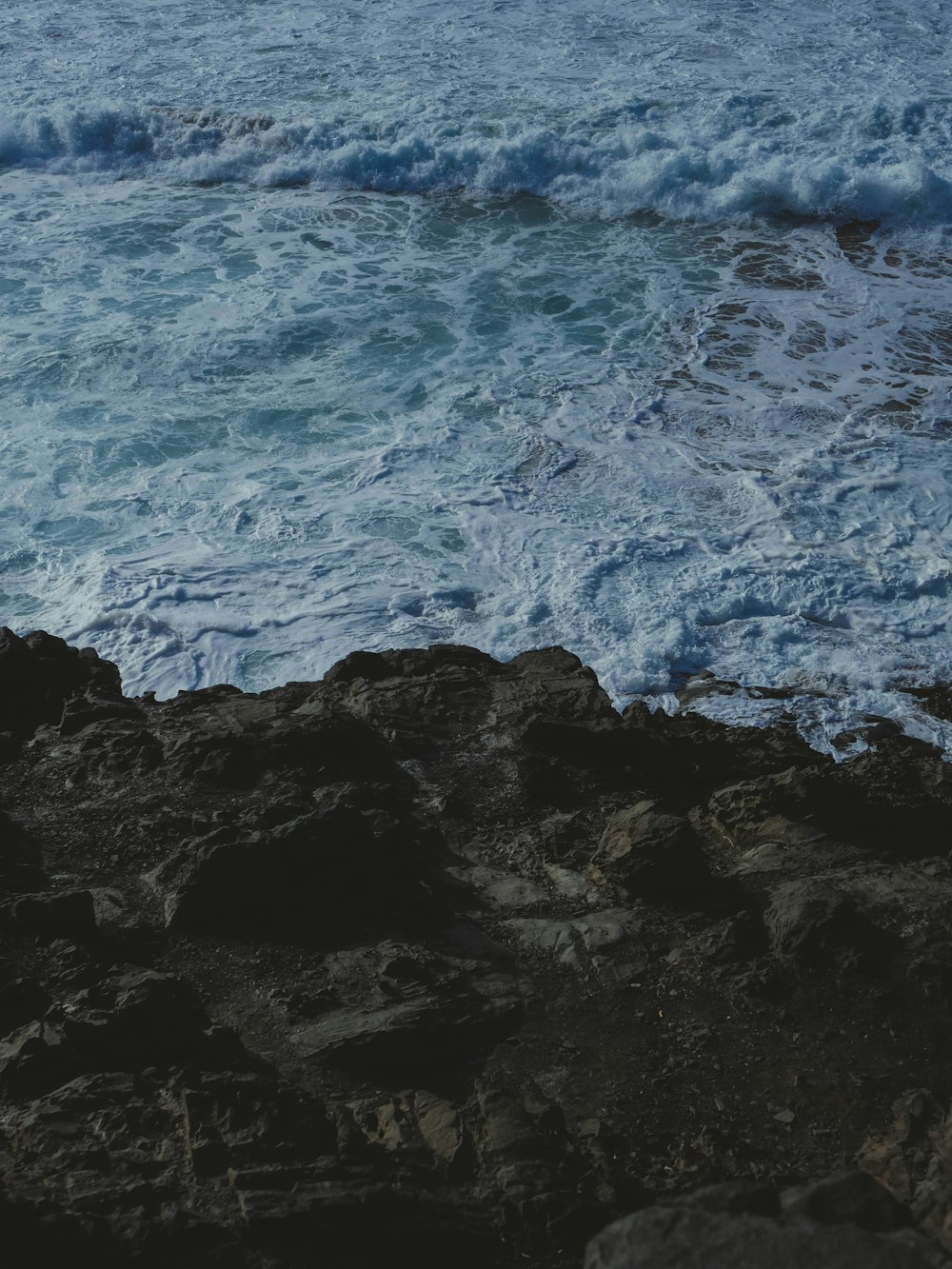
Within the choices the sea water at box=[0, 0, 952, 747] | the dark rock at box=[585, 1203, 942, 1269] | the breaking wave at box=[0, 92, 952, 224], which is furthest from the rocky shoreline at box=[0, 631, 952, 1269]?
the breaking wave at box=[0, 92, 952, 224]

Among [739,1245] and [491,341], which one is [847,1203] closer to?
[739,1245]

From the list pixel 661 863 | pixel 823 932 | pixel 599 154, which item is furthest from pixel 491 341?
pixel 823 932

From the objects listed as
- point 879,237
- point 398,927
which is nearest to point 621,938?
point 398,927

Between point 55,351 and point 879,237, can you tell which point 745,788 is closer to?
point 55,351

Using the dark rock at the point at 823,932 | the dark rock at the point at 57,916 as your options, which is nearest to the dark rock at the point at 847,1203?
the dark rock at the point at 823,932

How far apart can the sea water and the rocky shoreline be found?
6.36ft

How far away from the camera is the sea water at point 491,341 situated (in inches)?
369

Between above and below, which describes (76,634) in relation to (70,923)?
below

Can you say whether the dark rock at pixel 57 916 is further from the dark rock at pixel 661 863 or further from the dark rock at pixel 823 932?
the dark rock at pixel 823 932

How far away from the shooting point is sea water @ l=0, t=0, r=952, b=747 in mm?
9375

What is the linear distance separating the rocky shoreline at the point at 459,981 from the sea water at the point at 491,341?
1938mm

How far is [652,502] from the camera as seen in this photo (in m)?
10.7

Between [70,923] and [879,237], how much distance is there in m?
14.9

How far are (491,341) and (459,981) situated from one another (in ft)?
32.1
